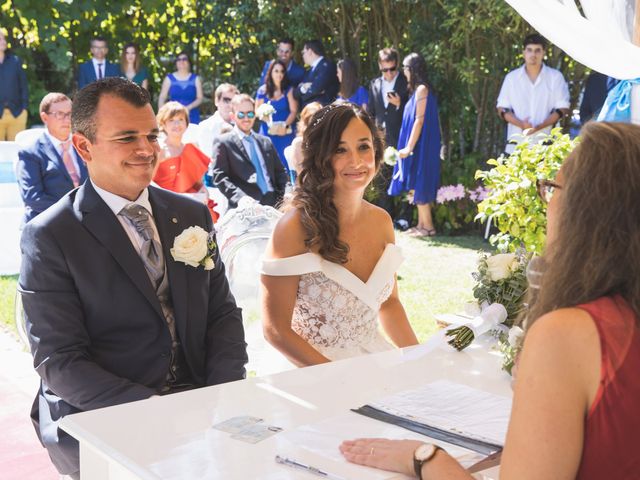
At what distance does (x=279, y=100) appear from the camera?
11.7 m

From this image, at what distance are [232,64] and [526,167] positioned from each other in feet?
36.8

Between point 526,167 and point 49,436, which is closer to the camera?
point 49,436

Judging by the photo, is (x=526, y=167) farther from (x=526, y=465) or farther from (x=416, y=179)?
(x=416, y=179)

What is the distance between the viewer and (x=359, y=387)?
8.07 feet

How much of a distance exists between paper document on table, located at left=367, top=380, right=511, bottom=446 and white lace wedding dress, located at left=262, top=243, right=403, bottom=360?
106 centimetres

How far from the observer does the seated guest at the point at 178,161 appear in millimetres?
7105

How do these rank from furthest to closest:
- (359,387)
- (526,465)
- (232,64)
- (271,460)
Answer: (232,64) < (359,387) < (271,460) < (526,465)

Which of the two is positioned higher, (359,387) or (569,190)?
(569,190)

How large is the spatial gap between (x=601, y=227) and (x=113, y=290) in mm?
1707

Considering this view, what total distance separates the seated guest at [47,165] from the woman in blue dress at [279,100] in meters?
4.85

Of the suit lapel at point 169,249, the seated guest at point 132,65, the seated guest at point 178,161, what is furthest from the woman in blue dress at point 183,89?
the suit lapel at point 169,249

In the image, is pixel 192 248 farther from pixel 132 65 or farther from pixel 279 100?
pixel 132 65

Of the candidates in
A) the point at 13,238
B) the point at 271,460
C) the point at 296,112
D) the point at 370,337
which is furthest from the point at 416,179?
the point at 271,460

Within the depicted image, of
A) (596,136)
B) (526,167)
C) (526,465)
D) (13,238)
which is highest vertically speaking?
(596,136)
